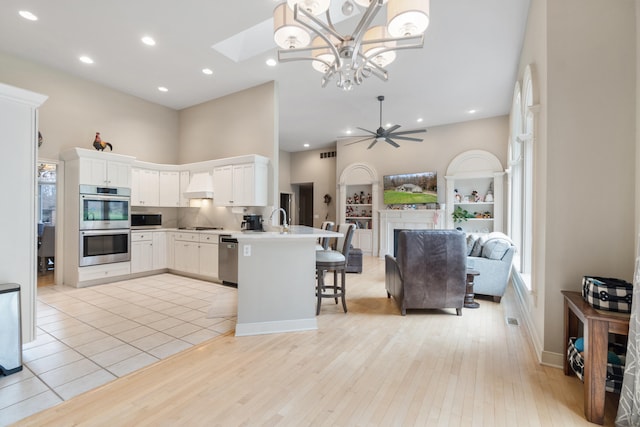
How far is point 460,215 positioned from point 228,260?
557cm

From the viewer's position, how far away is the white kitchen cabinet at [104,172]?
15.4ft

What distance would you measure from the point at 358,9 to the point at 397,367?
12.5 feet

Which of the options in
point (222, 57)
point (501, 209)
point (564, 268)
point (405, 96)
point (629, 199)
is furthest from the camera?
point (501, 209)

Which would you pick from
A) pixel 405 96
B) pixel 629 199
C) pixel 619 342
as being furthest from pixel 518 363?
pixel 405 96

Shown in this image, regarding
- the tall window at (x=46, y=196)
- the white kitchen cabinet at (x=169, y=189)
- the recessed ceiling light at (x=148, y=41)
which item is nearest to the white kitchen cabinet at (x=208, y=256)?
the white kitchen cabinet at (x=169, y=189)

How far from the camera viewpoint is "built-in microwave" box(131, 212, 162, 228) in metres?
5.59

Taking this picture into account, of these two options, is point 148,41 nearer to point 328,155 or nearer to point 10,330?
point 10,330

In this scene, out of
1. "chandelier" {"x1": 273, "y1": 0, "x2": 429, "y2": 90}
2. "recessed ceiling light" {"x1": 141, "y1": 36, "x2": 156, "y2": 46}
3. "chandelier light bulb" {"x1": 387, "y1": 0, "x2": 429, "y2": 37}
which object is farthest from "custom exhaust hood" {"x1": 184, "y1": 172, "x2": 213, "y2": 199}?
"chandelier light bulb" {"x1": 387, "y1": 0, "x2": 429, "y2": 37}


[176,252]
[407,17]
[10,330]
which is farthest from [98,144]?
[407,17]

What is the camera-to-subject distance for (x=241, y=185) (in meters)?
5.07

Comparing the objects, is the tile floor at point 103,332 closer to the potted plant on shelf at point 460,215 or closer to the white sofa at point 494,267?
the white sofa at point 494,267

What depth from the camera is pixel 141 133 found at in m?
5.89

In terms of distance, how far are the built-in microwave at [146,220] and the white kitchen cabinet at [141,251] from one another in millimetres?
317

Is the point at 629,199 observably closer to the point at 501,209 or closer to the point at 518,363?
the point at 518,363
